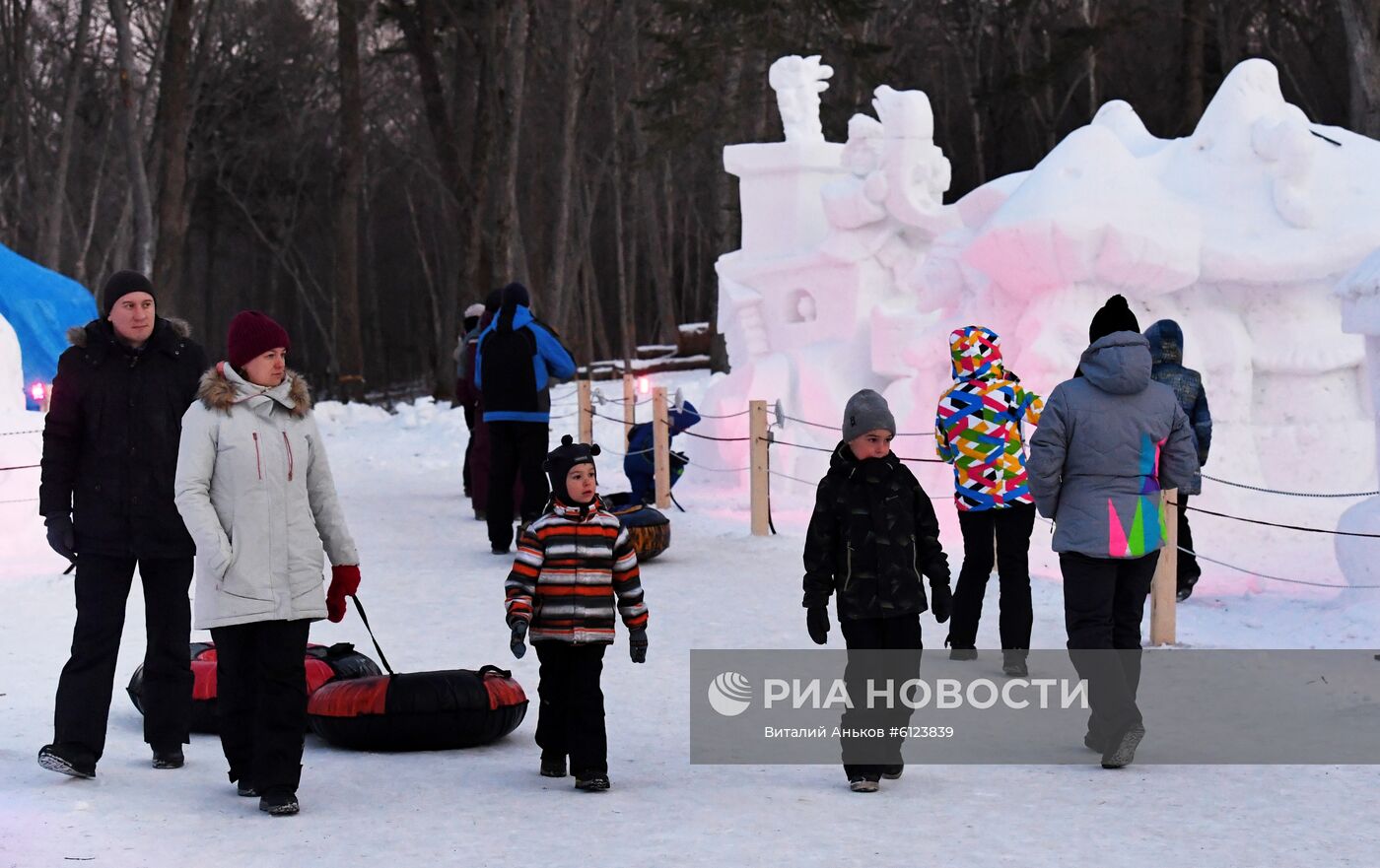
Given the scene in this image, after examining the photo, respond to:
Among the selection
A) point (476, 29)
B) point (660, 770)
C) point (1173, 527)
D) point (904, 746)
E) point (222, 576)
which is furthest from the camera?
point (476, 29)

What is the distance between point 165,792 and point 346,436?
68.3 feet

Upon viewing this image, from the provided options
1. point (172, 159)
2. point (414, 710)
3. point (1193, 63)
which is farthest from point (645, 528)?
point (1193, 63)

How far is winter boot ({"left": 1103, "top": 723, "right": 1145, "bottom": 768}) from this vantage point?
259 inches

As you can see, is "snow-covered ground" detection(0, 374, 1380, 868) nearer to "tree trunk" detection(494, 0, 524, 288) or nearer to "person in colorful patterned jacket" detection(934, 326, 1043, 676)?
"person in colorful patterned jacket" detection(934, 326, 1043, 676)

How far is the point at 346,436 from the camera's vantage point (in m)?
26.6

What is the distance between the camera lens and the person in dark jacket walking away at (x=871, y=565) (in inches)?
246

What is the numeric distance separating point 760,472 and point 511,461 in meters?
2.21

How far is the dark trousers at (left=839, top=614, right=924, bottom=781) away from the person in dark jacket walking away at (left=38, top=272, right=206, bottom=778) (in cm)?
237

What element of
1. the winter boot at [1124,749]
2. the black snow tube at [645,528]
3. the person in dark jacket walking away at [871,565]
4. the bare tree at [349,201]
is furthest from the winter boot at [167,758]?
the bare tree at [349,201]

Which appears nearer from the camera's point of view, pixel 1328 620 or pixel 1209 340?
pixel 1328 620

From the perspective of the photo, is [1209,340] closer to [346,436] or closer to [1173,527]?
[1173,527]

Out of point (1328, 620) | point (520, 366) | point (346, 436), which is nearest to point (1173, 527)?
point (1328, 620)

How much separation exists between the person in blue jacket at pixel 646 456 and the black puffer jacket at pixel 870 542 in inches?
383

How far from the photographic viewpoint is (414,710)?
6.89 m
